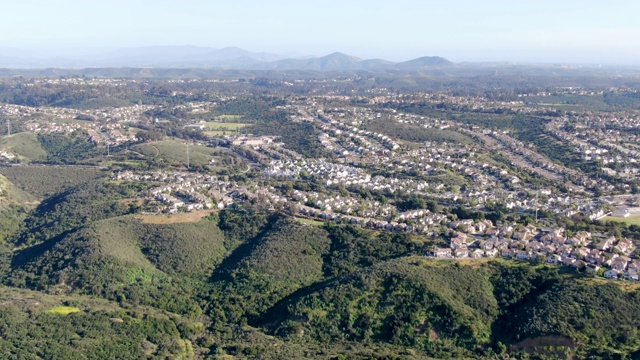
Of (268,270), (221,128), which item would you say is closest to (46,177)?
(268,270)

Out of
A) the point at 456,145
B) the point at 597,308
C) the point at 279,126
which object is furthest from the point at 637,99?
the point at 597,308

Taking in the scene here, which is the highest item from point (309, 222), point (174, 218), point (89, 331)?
point (174, 218)

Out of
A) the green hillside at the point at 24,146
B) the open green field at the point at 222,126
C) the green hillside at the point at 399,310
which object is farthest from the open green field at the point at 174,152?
the green hillside at the point at 399,310

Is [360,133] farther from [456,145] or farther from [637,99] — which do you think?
[637,99]

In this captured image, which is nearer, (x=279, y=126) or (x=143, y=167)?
(x=143, y=167)

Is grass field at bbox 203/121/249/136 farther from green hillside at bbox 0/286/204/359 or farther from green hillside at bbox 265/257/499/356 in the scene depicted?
green hillside at bbox 265/257/499/356

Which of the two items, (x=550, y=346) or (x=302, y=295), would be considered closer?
(x=550, y=346)

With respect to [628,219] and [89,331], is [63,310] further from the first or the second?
[628,219]

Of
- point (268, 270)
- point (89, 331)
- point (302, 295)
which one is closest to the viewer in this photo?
point (89, 331)

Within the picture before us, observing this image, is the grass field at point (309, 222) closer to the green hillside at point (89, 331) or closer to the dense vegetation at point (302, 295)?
the dense vegetation at point (302, 295)
